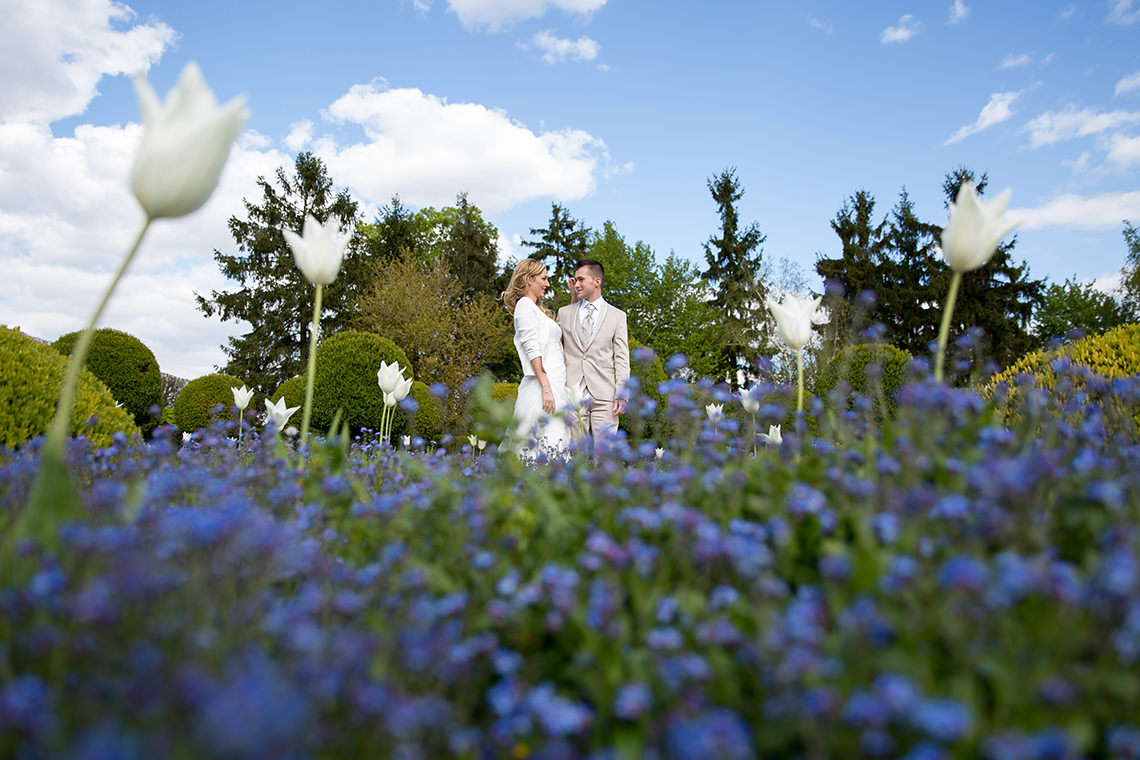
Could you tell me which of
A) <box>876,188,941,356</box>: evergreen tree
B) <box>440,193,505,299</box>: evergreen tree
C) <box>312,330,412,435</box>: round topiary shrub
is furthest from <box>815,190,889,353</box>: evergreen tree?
<box>312,330,412,435</box>: round topiary shrub

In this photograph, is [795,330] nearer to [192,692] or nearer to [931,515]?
[931,515]

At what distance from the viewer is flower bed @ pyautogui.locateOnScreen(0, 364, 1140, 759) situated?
1.15 m

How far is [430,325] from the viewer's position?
2634 cm

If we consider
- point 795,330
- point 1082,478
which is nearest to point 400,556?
point 1082,478

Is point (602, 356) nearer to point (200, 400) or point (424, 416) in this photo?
point (424, 416)

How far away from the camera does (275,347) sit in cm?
3144

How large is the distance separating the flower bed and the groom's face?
4920 millimetres

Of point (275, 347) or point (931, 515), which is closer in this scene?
point (931, 515)

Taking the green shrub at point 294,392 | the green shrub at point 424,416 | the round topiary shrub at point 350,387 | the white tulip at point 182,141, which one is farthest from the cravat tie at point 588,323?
the green shrub at point 294,392

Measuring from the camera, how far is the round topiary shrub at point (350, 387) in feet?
41.2

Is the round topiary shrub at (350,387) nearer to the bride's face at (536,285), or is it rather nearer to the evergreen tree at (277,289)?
the bride's face at (536,285)

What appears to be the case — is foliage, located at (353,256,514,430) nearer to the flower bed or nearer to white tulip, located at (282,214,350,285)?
white tulip, located at (282,214,350,285)

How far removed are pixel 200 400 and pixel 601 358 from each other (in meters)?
12.6

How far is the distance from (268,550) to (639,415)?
1866 millimetres
